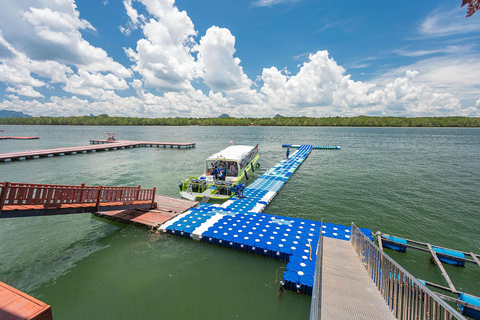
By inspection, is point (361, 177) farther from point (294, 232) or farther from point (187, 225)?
point (187, 225)

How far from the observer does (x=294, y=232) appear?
11.0 metres

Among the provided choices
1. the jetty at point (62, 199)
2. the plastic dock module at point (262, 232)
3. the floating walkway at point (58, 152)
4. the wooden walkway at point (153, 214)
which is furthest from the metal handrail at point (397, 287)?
the floating walkway at point (58, 152)

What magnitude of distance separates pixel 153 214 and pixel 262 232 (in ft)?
23.9

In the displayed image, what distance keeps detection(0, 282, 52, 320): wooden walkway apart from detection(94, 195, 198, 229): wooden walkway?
25.5ft

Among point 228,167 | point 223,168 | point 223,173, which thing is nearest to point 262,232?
point 223,173

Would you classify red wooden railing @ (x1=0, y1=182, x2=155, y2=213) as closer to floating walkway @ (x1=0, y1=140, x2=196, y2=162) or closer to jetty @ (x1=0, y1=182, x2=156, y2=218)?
jetty @ (x1=0, y1=182, x2=156, y2=218)

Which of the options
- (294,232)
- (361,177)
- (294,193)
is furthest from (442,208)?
(294,232)

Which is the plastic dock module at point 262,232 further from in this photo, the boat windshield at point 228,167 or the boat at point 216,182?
the boat windshield at point 228,167

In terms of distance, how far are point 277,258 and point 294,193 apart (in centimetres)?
1064

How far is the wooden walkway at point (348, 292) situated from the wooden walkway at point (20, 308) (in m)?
5.60

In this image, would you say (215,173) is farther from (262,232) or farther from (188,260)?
(188,260)

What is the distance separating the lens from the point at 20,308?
403 centimetres

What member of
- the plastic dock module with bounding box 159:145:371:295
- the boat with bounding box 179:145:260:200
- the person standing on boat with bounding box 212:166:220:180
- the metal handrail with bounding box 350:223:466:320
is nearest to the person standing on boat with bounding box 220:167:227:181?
the boat with bounding box 179:145:260:200

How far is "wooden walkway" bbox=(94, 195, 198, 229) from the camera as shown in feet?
41.1
